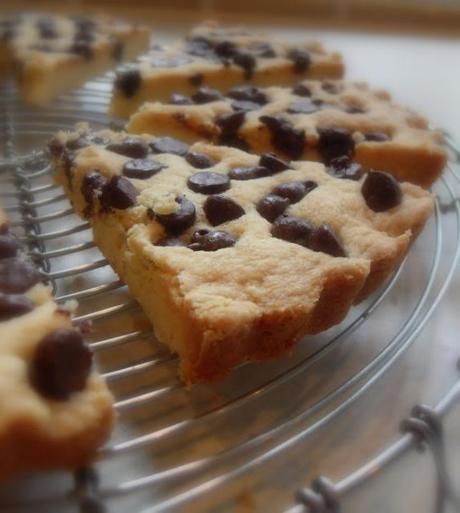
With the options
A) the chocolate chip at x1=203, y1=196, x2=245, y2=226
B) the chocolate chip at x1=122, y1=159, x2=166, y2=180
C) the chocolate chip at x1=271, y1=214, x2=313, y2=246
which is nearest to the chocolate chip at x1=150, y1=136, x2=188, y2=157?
the chocolate chip at x1=122, y1=159, x2=166, y2=180

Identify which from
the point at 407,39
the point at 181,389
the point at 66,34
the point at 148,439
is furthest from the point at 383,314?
the point at 407,39

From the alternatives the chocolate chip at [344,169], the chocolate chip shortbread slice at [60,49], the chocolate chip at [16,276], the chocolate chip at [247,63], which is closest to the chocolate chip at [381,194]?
the chocolate chip at [344,169]

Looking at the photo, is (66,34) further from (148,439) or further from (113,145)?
(148,439)

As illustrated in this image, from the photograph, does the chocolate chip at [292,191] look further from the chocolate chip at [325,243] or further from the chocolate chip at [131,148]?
the chocolate chip at [131,148]

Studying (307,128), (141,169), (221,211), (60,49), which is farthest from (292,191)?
(60,49)

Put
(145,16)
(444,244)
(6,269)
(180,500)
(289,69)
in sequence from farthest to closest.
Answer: (145,16)
(289,69)
(444,244)
(6,269)
(180,500)

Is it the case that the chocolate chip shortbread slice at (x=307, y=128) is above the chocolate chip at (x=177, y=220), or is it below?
below
